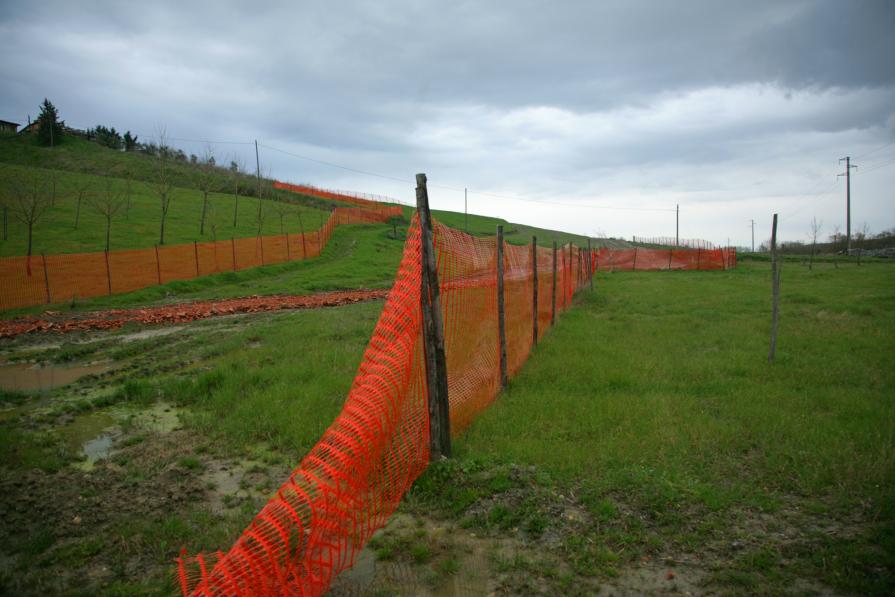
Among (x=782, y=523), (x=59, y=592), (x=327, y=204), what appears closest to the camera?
(x=59, y=592)

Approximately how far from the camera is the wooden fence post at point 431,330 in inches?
183

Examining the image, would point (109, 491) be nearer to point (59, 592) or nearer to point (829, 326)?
point (59, 592)

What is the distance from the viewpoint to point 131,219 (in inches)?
1603

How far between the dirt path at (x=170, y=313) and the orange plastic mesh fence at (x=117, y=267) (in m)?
3.39

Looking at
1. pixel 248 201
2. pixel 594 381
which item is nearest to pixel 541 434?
pixel 594 381

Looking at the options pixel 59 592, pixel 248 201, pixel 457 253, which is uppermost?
pixel 248 201

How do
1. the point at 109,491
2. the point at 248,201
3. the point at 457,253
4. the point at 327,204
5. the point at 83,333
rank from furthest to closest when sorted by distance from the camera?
the point at 327,204
the point at 248,201
the point at 83,333
the point at 457,253
the point at 109,491

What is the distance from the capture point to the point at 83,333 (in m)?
13.4

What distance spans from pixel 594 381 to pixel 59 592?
5.82m

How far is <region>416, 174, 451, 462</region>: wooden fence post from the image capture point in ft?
15.3

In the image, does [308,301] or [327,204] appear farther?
[327,204]

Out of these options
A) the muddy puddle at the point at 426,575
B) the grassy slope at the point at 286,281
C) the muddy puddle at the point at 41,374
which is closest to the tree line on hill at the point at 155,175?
the grassy slope at the point at 286,281

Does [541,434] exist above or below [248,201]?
below

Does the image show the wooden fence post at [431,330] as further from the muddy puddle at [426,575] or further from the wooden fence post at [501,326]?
the wooden fence post at [501,326]
